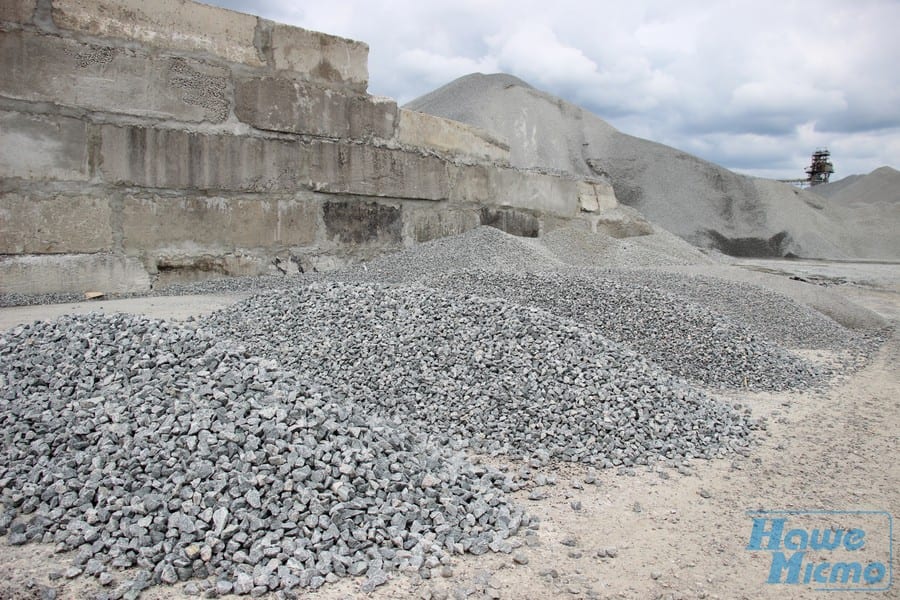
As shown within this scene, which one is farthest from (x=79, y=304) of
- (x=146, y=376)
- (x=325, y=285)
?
(x=146, y=376)

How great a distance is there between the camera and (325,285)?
436 centimetres

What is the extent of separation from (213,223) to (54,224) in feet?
3.64

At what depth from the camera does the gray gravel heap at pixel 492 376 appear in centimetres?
305

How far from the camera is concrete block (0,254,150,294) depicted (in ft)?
15.3

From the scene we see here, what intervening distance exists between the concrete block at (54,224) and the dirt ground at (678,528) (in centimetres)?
327

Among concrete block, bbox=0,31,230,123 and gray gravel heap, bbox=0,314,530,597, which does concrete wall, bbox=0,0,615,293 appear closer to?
concrete block, bbox=0,31,230,123

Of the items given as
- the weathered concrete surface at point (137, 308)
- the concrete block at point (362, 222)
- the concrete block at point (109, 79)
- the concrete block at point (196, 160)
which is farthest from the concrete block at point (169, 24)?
the weathered concrete surface at point (137, 308)

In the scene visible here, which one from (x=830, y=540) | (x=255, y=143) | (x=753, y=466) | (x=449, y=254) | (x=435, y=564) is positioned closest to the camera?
(x=435, y=564)

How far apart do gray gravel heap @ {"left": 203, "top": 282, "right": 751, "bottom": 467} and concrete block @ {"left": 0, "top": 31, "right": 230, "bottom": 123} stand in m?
2.00

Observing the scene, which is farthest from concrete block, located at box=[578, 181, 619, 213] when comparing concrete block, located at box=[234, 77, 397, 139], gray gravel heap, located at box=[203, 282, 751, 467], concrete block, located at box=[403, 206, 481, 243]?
gray gravel heap, located at box=[203, 282, 751, 467]

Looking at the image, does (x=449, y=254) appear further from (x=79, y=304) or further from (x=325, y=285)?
(x=79, y=304)

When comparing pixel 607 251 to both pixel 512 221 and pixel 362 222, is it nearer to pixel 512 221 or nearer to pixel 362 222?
pixel 512 221

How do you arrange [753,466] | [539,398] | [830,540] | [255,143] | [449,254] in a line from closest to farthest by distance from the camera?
1. [830,540]
2. [753,466]
3. [539,398]
4. [255,143]
5. [449,254]

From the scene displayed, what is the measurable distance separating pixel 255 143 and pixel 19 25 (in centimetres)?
173
